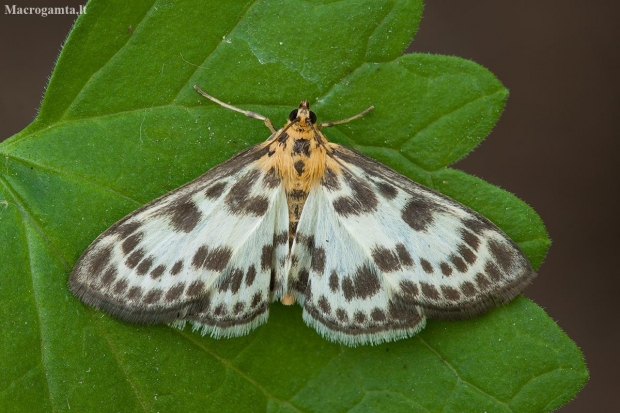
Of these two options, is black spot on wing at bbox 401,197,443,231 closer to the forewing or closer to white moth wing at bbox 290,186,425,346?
the forewing

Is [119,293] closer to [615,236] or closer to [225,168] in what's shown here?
[225,168]

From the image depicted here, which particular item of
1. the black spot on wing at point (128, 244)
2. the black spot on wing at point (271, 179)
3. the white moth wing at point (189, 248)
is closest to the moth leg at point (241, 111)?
the white moth wing at point (189, 248)

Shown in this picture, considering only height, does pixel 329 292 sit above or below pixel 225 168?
below

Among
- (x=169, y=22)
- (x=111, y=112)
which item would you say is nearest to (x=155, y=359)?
(x=111, y=112)

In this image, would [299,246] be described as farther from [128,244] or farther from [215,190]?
[128,244]

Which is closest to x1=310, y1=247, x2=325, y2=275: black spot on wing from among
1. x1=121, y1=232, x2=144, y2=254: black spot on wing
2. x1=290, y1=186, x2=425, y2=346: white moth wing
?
x1=290, y1=186, x2=425, y2=346: white moth wing

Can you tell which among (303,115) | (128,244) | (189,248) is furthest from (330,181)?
(128,244)

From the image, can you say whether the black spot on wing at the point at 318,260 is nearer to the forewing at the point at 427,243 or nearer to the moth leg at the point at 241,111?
the forewing at the point at 427,243
